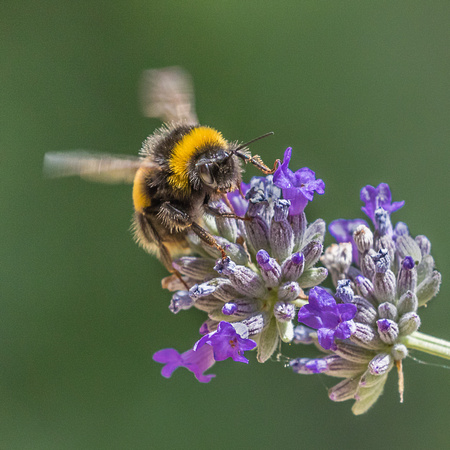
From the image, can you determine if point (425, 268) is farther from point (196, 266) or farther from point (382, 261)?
point (196, 266)

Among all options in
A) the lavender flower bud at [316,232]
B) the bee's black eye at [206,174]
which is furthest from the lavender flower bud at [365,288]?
the bee's black eye at [206,174]

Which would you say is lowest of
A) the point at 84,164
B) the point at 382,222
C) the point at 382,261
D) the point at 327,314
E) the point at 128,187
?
the point at 327,314

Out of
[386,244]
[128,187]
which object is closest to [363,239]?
[386,244]

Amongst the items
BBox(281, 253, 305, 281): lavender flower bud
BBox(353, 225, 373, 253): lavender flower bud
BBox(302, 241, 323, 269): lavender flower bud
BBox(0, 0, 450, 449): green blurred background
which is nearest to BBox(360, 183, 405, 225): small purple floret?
BBox(353, 225, 373, 253): lavender flower bud

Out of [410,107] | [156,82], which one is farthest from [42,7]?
[410,107]

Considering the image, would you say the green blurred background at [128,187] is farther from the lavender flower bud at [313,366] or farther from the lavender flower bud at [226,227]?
the lavender flower bud at [226,227]

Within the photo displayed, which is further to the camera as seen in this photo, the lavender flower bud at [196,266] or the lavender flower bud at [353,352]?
the lavender flower bud at [196,266]
